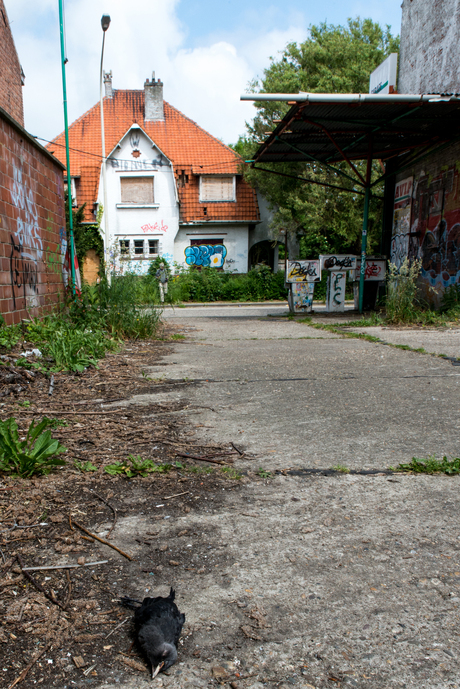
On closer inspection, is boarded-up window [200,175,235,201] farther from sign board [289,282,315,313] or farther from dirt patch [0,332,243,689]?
dirt patch [0,332,243,689]

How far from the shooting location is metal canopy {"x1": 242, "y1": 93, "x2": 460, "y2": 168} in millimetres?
8727

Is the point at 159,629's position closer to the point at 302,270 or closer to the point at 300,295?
the point at 302,270

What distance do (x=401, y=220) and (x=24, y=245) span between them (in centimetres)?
1012

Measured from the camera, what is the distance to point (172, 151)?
2597 cm

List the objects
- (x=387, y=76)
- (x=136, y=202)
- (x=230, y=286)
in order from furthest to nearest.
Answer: (x=136, y=202), (x=230, y=286), (x=387, y=76)

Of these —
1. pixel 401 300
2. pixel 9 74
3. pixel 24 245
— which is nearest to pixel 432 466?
pixel 24 245

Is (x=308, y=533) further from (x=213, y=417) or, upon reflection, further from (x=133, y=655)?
(x=213, y=417)

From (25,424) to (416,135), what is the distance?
11403mm

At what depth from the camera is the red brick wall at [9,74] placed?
14445mm

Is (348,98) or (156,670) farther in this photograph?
(348,98)

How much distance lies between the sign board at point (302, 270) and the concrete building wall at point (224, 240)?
13.0 metres

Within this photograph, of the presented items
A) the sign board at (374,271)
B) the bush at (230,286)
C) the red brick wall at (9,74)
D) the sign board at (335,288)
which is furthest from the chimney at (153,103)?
the sign board at (374,271)

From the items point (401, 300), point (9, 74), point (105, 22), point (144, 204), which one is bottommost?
point (401, 300)

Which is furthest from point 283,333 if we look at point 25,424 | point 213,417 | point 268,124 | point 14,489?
point 268,124
